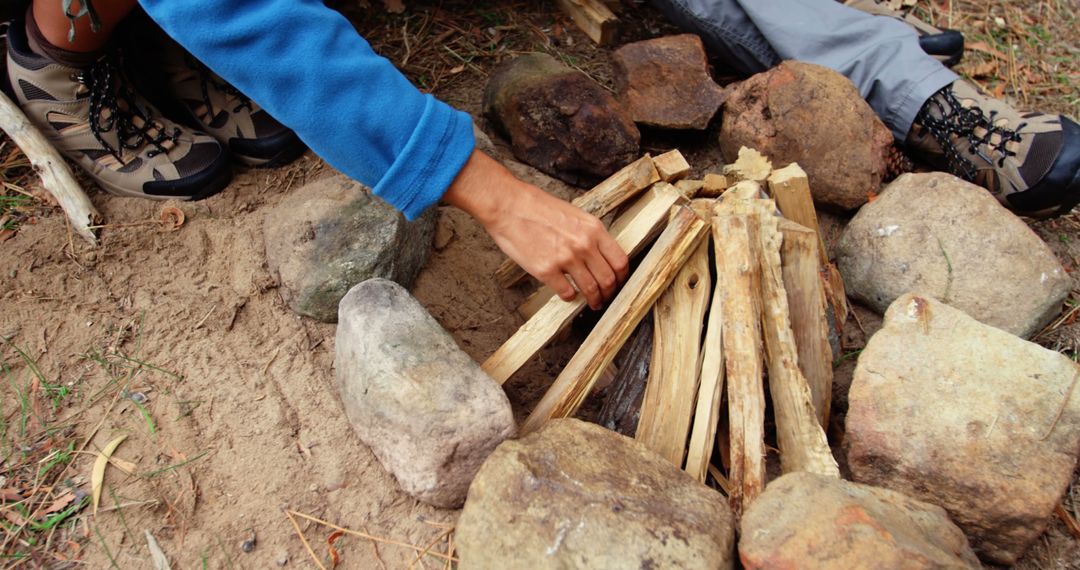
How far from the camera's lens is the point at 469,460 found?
5.76 feet

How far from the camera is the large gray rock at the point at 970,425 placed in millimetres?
1743

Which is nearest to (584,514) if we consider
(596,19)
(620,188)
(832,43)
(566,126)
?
(620,188)

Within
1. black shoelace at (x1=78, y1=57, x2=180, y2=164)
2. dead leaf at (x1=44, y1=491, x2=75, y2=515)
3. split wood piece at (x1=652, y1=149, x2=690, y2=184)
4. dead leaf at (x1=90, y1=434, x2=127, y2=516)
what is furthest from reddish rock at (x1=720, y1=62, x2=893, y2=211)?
dead leaf at (x1=44, y1=491, x2=75, y2=515)

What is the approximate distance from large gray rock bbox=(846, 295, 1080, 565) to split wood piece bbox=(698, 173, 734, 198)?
2.11ft

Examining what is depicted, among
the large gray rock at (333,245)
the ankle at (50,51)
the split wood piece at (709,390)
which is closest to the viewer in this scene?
the split wood piece at (709,390)

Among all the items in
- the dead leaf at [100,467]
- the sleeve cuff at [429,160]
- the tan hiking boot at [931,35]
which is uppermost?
the sleeve cuff at [429,160]

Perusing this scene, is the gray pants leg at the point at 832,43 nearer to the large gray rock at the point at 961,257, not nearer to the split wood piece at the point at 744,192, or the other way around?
the large gray rock at the point at 961,257

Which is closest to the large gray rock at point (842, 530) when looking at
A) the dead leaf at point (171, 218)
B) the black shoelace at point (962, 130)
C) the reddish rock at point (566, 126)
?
the reddish rock at point (566, 126)

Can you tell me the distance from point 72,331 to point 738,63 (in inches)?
106

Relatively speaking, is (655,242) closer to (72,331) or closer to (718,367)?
(718,367)

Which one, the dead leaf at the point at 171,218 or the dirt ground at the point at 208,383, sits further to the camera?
the dead leaf at the point at 171,218

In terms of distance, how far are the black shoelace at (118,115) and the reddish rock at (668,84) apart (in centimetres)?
167

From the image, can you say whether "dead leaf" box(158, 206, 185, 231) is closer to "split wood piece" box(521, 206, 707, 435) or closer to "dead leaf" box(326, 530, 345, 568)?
"dead leaf" box(326, 530, 345, 568)

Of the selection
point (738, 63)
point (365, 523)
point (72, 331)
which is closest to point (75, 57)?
point (72, 331)
